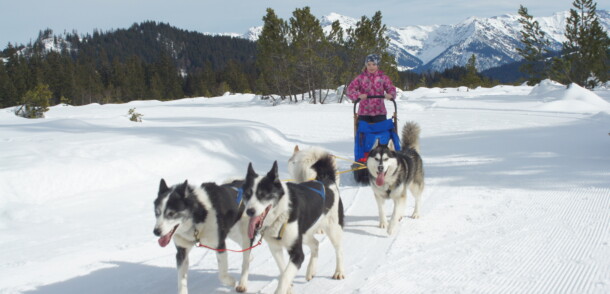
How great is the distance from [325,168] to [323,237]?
90 centimetres

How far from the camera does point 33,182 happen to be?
18.2 ft

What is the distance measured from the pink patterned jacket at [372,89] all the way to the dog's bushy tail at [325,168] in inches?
104

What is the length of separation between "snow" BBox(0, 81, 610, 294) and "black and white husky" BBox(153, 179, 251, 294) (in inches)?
16.2

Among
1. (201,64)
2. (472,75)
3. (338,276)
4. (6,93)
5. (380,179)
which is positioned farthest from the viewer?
(201,64)

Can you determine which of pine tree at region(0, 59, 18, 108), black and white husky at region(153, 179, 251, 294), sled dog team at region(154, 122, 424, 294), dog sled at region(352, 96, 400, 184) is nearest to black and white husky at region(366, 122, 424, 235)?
sled dog team at region(154, 122, 424, 294)

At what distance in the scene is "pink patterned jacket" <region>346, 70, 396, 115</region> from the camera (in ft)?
21.5

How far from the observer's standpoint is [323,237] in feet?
15.0

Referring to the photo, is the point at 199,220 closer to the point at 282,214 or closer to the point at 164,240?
the point at 164,240

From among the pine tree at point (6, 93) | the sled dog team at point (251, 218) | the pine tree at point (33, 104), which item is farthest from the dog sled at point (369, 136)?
the pine tree at point (6, 93)

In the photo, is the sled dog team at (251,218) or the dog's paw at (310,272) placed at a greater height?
the sled dog team at (251,218)

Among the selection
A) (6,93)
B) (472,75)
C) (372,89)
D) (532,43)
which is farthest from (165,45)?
(372,89)

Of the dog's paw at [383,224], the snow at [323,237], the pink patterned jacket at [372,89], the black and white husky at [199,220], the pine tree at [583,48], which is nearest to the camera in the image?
the black and white husky at [199,220]

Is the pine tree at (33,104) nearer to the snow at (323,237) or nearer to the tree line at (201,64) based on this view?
the tree line at (201,64)

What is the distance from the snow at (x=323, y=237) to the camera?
3.44m
